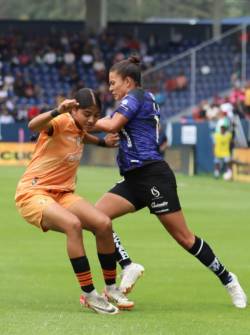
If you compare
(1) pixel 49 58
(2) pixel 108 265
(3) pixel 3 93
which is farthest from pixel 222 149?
(2) pixel 108 265

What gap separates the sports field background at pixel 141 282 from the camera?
848 cm

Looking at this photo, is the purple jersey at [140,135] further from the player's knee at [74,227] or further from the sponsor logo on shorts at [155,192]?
the player's knee at [74,227]

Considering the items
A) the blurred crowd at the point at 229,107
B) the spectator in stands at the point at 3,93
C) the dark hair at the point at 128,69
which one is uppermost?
the dark hair at the point at 128,69

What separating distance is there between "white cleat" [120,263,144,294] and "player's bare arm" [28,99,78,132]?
170 cm

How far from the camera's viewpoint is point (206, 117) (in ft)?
123

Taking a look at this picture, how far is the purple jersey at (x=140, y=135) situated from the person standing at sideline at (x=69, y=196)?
0.33 metres

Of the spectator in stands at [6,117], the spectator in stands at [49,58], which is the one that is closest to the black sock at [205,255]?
the spectator in stands at [6,117]

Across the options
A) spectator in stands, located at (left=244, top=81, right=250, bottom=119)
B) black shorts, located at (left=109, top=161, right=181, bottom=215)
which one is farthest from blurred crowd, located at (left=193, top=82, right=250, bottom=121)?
black shorts, located at (left=109, top=161, right=181, bottom=215)

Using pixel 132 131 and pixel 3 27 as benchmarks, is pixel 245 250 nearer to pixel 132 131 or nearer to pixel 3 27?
pixel 132 131

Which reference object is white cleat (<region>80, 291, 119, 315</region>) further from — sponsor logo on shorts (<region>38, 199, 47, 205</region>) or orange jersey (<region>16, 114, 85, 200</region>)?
orange jersey (<region>16, 114, 85, 200</region>)

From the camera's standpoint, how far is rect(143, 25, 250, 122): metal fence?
41.2 meters

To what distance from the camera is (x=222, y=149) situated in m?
32.2

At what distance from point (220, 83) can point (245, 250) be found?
95.0ft

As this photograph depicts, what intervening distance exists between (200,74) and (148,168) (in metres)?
32.2
